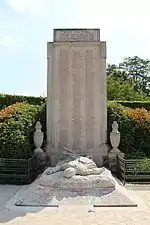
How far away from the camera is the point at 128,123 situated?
1241 cm

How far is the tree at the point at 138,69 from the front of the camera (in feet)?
157

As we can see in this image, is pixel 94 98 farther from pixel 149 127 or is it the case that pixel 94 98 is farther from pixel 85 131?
pixel 149 127

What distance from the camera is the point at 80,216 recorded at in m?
6.71

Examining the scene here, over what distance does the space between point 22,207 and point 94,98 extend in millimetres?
5304

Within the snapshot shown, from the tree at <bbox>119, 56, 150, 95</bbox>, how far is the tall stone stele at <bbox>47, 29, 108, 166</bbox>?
36.2m

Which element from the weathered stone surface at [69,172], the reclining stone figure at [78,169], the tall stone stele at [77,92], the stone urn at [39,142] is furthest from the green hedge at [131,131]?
the weathered stone surface at [69,172]

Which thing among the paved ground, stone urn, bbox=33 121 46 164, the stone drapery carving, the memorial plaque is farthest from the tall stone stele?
the paved ground

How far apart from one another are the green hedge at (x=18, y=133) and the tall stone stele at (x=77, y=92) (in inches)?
24.9

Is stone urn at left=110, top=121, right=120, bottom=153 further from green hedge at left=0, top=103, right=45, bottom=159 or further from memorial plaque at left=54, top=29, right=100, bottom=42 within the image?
memorial plaque at left=54, top=29, right=100, bottom=42

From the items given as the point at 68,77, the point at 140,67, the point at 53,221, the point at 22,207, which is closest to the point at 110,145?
the point at 68,77

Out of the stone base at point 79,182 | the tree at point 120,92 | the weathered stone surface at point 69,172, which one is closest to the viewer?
the stone base at point 79,182

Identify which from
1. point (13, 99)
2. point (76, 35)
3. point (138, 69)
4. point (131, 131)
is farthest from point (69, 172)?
point (138, 69)

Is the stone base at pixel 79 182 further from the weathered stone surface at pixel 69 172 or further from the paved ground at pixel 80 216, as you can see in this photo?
the paved ground at pixel 80 216

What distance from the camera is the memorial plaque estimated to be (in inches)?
472
